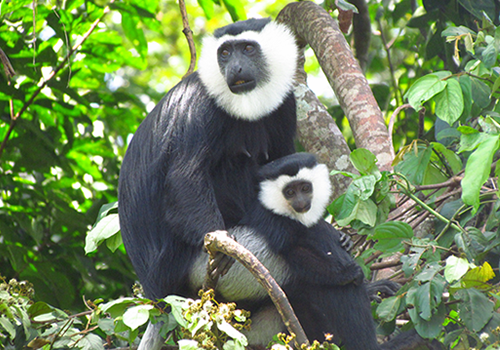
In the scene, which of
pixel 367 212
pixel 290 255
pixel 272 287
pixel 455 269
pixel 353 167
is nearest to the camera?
pixel 272 287

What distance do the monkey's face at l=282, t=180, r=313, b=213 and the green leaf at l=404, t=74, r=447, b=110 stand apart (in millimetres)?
629

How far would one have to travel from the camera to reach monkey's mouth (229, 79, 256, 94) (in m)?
2.52

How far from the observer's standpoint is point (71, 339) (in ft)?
7.07

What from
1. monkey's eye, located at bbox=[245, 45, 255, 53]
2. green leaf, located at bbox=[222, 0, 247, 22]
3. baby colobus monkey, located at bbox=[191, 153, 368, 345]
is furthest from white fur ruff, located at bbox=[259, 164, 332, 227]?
green leaf, located at bbox=[222, 0, 247, 22]

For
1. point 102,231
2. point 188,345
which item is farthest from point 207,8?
point 188,345

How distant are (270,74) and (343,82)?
2.24ft

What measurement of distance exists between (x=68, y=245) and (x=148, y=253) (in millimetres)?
1213

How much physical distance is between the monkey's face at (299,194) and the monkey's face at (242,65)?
475 mm

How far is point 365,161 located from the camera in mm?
2301

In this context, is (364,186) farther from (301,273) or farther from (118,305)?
(118,305)

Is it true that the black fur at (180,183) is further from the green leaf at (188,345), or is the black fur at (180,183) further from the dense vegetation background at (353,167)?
the green leaf at (188,345)

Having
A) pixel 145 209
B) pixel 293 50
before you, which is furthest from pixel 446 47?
pixel 145 209

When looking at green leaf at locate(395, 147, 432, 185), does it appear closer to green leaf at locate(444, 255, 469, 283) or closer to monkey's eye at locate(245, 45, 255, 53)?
green leaf at locate(444, 255, 469, 283)

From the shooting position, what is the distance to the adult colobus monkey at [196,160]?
2.39 metres
